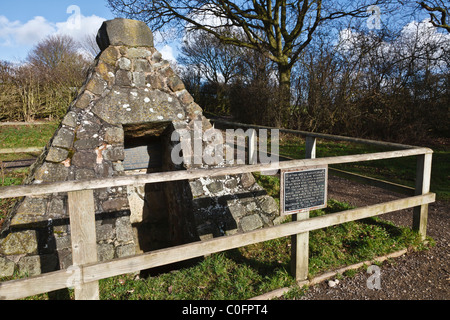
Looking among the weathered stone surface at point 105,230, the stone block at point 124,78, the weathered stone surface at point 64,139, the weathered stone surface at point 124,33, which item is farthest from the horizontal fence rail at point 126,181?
the weathered stone surface at point 124,33

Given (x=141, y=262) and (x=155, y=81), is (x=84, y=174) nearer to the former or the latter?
(x=155, y=81)

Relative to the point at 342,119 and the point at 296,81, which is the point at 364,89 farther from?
the point at 296,81

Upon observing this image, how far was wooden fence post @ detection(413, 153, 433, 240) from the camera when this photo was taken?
3867 mm

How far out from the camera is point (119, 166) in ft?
14.2

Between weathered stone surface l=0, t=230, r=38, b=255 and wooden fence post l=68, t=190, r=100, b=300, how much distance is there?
1.67 meters

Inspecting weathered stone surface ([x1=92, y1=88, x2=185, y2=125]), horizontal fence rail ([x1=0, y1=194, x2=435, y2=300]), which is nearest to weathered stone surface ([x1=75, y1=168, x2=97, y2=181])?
weathered stone surface ([x1=92, y1=88, x2=185, y2=125])

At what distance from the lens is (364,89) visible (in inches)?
460

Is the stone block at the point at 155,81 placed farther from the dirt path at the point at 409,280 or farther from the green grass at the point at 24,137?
the green grass at the point at 24,137

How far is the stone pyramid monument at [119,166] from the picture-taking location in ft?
11.9

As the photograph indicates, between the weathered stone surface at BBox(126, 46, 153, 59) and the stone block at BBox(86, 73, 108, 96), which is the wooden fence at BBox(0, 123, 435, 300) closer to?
the stone block at BBox(86, 73, 108, 96)

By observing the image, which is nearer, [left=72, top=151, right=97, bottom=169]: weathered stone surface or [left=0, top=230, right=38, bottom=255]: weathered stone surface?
[left=0, top=230, right=38, bottom=255]: weathered stone surface

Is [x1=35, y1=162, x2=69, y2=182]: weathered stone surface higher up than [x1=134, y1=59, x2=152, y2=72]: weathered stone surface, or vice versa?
[x1=134, y1=59, x2=152, y2=72]: weathered stone surface

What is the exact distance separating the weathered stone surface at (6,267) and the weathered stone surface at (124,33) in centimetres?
323

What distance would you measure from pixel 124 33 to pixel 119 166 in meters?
2.07
